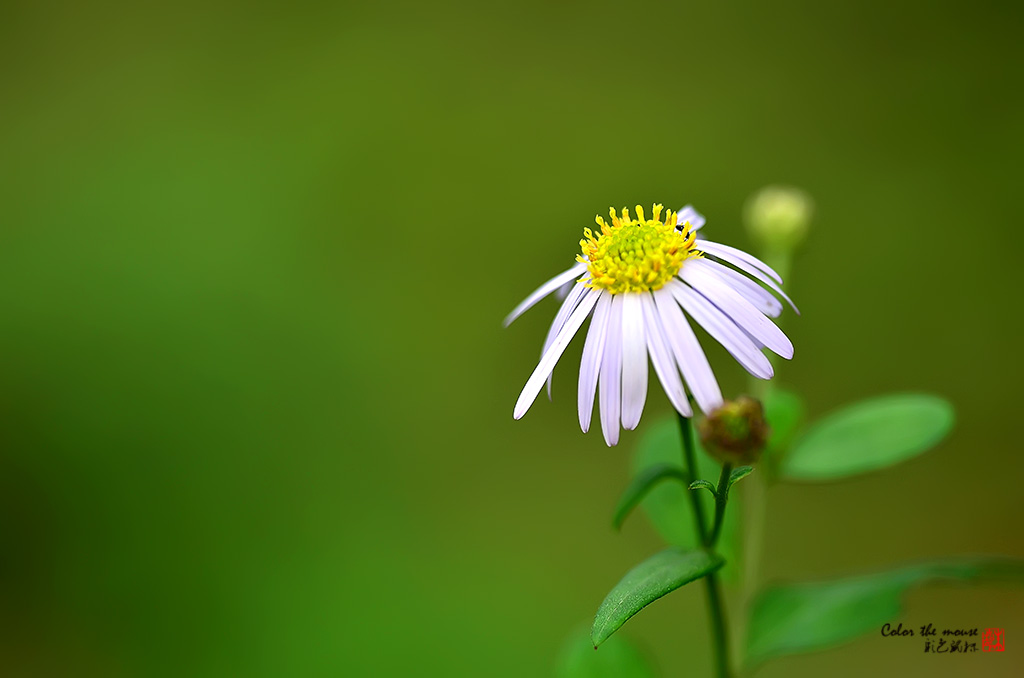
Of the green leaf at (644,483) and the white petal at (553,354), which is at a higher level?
the white petal at (553,354)

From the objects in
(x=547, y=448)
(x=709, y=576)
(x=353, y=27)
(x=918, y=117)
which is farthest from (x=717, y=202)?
(x=709, y=576)

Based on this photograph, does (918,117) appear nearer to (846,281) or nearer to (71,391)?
(846,281)

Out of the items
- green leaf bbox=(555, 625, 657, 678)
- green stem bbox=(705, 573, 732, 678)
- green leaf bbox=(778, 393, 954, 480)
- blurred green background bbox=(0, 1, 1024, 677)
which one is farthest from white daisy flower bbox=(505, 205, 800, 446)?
blurred green background bbox=(0, 1, 1024, 677)

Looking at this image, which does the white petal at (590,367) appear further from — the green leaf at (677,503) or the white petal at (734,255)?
the green leaf at (677,503)

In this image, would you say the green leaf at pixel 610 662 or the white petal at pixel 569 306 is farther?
the green leaf at pixel 610 662

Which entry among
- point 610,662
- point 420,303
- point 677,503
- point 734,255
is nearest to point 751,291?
point 734,255

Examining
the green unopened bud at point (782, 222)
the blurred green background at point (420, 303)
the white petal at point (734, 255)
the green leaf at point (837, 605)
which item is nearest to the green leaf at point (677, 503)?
the green leaf at point (837, 605)

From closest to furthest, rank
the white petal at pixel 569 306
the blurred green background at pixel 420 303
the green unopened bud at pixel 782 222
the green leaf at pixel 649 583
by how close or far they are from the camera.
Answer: the green leaf at pixel 649 583 → the white petal at pixel 569 306 → the green unopened bud at pixel 782 222 → the blurred green background at pixel 420 303
